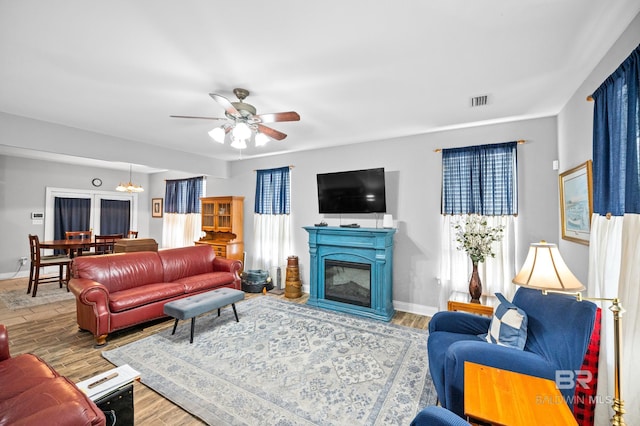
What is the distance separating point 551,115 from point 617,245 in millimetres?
2210

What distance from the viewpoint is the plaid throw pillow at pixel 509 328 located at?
1812 millimetres

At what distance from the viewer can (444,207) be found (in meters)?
3.70

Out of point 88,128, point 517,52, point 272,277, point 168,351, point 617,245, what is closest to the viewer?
point 617,245

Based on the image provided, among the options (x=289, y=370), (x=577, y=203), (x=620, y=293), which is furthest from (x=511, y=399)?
(x=577, y=203)

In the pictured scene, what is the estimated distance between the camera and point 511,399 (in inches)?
51.2

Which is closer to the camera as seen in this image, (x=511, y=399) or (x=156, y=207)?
(x=511, y=399)

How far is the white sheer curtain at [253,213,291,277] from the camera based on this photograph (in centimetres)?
520

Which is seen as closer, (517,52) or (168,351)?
(517,52)

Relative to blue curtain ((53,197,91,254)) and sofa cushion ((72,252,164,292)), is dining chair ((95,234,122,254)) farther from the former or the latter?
sofa cushion ((72,252,164,292))

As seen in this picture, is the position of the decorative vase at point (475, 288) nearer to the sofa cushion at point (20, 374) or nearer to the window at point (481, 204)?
the window at point (481, 204)

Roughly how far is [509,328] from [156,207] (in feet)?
27.9

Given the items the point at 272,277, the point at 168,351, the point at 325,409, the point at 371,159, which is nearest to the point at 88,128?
Result: the point at 168,351

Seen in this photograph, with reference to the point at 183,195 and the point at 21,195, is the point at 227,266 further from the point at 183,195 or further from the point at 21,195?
the point at 21,195

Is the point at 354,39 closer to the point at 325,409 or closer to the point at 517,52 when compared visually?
the point at 517,52
